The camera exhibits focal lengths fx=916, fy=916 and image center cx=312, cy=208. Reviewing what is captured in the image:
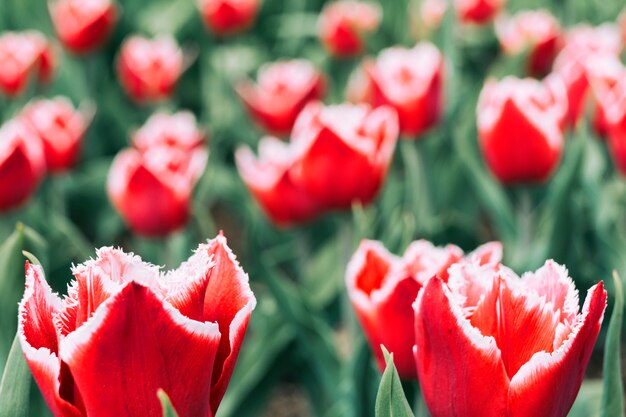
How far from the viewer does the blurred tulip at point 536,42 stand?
6.25 ft

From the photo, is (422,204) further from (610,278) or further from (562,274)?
(562,274)

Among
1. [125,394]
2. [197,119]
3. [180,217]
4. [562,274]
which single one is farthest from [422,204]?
[197,119]

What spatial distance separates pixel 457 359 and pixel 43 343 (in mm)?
235

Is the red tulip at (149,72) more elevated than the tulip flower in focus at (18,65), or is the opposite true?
the tulip flower in focus at (18,65)

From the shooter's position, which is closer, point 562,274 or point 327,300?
point 562,274

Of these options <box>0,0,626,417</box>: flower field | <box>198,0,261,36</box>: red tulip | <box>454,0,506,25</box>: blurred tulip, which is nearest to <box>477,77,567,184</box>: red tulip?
<box>0,0,626,417</box>: flower field

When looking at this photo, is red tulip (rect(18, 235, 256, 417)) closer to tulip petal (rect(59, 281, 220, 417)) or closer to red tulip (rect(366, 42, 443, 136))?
tulip petal (rect(59, 281, 220, 417))

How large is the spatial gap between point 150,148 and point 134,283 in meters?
0.98

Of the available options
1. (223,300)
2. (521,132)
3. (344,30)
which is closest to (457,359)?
(223,300)

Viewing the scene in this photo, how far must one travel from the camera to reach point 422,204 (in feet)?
5.07

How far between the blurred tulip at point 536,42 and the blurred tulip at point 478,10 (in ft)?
0.79

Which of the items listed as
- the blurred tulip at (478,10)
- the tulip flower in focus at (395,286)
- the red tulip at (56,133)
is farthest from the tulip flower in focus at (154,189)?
the blurred tulip at (478,10)

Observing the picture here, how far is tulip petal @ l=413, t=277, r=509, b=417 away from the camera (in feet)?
1.71

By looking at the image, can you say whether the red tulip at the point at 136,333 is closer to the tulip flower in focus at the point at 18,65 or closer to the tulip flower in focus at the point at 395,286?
the tulip flower in focus at the point at 395,286
